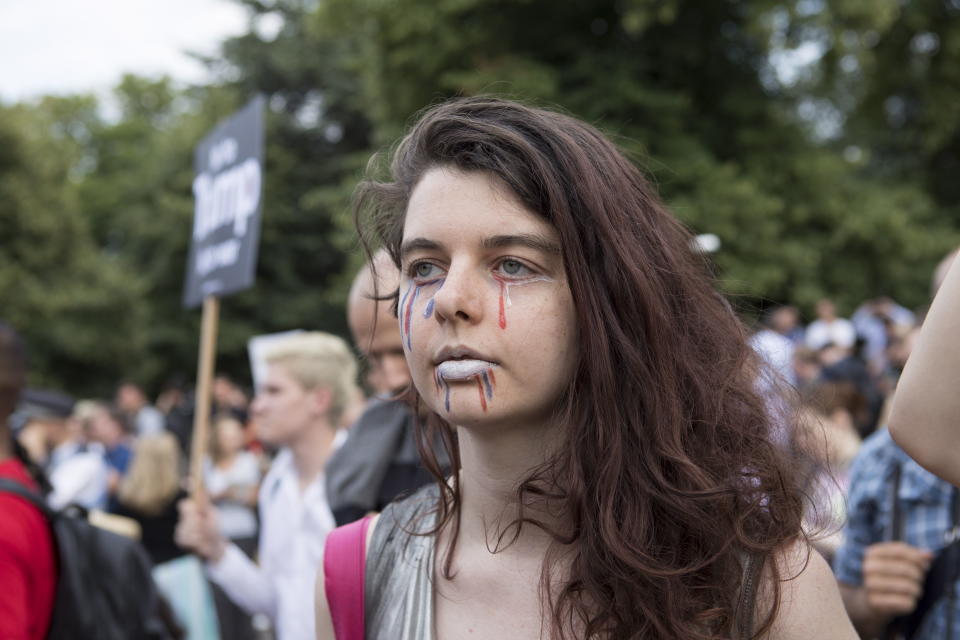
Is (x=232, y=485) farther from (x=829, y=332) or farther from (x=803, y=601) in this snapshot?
(x=829, y=332)

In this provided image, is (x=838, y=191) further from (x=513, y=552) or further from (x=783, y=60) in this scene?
(x=513, y=552)

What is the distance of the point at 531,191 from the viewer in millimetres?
1631

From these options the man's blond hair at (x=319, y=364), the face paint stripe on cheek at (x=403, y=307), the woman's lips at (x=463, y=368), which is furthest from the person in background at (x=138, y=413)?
the woman's lips at (x=463, y=368)

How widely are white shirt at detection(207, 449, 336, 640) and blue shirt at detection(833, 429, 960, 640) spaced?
176cm

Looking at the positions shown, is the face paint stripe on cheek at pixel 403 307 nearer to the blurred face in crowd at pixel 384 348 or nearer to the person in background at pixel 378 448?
the person in background at pixel 378 448

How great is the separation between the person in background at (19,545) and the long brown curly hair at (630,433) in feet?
6.16

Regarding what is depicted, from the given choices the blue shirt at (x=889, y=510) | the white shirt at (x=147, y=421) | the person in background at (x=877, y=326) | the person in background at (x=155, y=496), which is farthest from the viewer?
the white shirt at (x=147, y=421)

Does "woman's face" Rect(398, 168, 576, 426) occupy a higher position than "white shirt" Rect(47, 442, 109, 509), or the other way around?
"woman's face" Rect(398, 168, 576, 426)

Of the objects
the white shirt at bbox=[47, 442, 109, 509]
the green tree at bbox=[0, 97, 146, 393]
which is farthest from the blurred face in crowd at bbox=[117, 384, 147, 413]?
the green tree at bbox=[0, 97, 146, 393]

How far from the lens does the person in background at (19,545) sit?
2932 mm

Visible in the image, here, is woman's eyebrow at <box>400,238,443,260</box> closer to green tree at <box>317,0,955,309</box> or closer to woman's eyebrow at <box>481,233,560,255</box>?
woman's eyebrow at <box>481,233,560,255</box>

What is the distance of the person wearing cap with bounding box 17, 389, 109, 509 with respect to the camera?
536 centimetres

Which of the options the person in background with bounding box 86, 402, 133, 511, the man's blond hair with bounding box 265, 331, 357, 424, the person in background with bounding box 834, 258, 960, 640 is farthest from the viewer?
the person in background with bounding box 86, 402, 133, 511

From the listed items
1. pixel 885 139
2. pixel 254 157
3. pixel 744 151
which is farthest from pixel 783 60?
pixel 254 157
